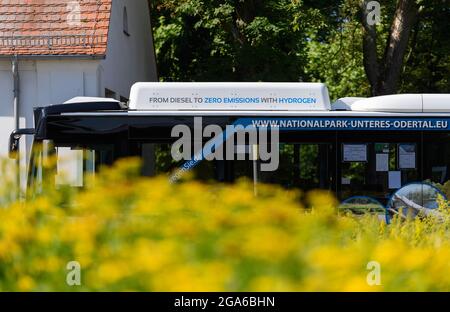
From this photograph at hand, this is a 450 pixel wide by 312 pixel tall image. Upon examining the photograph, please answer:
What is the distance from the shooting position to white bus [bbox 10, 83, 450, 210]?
10297 mm

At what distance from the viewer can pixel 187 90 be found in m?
10.9

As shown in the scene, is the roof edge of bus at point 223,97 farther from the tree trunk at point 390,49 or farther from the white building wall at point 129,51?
the tree trunk at point 390,49

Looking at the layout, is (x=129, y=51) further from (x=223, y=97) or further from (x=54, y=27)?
(x=223, y=97)

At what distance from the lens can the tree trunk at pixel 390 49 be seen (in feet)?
63.8

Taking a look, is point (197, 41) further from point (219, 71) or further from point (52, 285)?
point (52, 285)

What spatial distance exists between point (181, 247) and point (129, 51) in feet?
59.5

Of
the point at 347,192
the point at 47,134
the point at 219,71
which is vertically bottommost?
the point at 347,192

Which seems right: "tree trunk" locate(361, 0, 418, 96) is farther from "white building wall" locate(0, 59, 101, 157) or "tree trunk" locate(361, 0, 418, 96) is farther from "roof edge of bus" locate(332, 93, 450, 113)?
"roof edge of bus" locate(332, 93, 450, 113)

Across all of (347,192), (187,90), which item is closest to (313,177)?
(347,192)

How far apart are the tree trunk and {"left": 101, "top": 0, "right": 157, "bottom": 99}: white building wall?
6.30 m

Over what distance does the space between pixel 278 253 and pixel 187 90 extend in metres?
7.75

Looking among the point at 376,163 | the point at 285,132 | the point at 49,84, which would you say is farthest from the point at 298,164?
the point at 49,84

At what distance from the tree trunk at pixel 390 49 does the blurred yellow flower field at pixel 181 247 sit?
15500 millimetres

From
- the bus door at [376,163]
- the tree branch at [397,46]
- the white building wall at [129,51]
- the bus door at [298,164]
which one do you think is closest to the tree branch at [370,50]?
the tree branch at [397,46]
